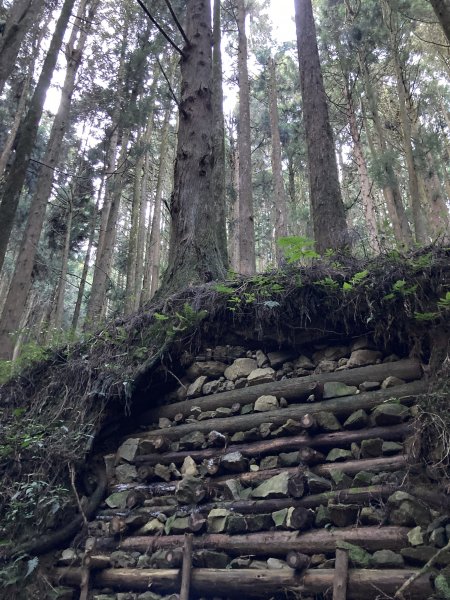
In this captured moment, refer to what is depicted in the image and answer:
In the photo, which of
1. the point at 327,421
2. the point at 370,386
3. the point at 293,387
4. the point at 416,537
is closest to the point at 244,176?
the point at 293,387

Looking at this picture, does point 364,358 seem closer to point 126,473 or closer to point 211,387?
point 211,387

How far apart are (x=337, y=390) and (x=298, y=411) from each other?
1.38 feet

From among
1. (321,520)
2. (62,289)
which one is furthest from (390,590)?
(62,289)

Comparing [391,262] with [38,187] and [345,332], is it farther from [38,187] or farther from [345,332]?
[38,187]

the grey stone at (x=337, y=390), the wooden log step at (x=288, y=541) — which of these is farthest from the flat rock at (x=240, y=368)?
the wooden log step at (x=288, y=541)

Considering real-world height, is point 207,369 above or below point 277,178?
below

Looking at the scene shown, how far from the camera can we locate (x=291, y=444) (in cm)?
439

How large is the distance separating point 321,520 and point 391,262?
2.50 metres

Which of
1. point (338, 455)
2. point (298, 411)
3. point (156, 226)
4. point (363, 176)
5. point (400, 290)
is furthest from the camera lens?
point (156, 226)

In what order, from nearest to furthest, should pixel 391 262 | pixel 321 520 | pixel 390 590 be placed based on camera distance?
pixel 390 590 → pixel 321 520 → pixel 391 262

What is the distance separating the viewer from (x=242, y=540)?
4.00 m

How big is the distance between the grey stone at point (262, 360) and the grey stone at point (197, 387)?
68cm

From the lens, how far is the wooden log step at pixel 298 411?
4.17 metres

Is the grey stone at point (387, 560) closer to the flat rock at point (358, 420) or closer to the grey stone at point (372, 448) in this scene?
the grey stone at point (372, 448)
